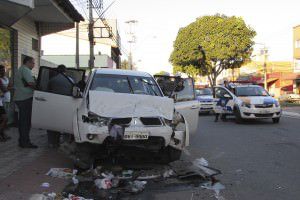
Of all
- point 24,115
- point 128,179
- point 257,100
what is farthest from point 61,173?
point 257,100

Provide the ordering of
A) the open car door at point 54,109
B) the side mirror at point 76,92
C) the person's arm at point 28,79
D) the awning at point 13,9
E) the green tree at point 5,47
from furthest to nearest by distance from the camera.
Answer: the green tree at point 5,47, the person's arm at point 28,79, the awning at point 13,9, the open car door at point 54,109, the side mirror at point 76,92

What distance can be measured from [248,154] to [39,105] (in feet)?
15.1

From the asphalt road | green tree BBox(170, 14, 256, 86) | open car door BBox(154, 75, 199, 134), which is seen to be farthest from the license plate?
green tree BBox(170, 14, 256, 86)

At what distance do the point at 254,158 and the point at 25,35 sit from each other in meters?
10.3

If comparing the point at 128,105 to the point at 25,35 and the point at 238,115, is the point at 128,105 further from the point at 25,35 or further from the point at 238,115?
the point at 238,115

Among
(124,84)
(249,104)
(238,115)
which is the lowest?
(238,115)

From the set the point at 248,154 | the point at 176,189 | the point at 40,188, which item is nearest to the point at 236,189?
the point at 176,189

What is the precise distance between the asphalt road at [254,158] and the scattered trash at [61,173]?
2.44 m

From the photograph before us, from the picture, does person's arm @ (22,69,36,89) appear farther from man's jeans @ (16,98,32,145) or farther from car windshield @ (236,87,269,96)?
car windshield @ (236,87,269,96)

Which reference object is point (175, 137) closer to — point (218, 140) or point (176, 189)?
point (176, 189)

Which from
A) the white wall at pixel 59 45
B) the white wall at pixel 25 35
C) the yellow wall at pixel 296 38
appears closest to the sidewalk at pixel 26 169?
the white wall at pixel 25 35

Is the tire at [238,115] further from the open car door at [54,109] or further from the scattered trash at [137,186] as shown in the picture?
the scattered trash at [137,186]

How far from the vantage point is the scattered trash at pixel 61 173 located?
294 inches

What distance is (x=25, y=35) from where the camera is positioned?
16.6 meters
